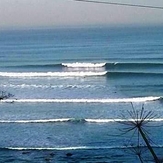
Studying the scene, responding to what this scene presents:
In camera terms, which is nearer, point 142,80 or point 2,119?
point 2,119

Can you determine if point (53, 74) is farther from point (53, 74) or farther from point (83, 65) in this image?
point (83, 65)

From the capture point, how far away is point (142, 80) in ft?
103

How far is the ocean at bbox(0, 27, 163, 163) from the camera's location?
15906mm

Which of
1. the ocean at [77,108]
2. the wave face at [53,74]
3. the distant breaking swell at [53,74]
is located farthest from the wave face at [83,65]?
the wave face at [53,74]

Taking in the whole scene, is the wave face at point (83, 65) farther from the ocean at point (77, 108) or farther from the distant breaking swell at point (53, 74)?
the distant breaking swell at point (53, 74)

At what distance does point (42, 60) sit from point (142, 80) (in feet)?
55.9

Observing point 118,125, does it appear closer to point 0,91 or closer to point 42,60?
point 0,91

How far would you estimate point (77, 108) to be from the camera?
22844 mm

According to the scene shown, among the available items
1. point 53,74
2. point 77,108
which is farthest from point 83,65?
point 77,108

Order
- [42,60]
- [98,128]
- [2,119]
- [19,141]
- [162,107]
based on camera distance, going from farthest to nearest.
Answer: [42,60] < [162,107] < [2,119] < [98,128] < [19,141]

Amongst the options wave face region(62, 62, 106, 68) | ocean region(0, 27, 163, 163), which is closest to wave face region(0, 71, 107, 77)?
ocean region(0, 27, 163, 163)

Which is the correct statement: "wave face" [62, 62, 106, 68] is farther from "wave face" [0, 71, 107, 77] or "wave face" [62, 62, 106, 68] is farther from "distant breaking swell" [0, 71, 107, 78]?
"wave face" [0, 71, 107, 77]

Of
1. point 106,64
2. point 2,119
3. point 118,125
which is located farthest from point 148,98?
point 106,64

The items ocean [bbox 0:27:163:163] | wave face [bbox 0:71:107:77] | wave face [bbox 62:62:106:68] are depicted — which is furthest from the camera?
wave face [bbox 62:62:106:68]
